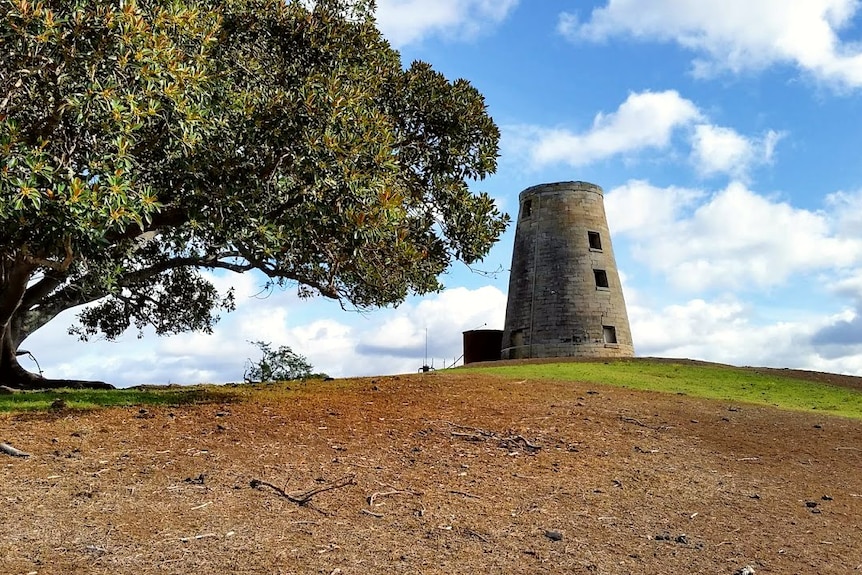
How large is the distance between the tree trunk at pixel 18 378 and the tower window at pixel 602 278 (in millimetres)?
22191

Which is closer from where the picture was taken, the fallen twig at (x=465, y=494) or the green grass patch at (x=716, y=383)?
the fallen twig at (x=465, y=494)

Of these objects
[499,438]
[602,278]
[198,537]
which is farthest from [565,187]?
Answer: [198,537]

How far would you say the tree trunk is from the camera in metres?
17.2

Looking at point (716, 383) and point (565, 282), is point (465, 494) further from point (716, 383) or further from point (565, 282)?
point (565, 282)

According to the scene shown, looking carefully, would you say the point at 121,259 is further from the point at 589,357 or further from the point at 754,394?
the point at 589,357

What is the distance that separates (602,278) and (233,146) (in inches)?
961

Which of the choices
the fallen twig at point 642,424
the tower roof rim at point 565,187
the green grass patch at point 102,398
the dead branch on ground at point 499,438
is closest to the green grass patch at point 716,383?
the fallen twig at point 642,424

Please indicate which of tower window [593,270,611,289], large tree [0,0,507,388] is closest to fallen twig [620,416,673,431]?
large tree [0,0,507,388]

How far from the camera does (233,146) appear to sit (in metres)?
11.7

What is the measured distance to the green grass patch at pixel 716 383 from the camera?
62.1ft

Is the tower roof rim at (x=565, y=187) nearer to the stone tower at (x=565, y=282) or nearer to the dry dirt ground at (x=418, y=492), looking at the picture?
the stone tower at (x=565, y=282)

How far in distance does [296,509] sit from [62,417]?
6090 mm

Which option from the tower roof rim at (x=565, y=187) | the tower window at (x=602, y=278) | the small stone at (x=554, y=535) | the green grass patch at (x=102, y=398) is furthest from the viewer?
the tower roof rim at (x=565, y=187)

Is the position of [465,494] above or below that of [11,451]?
below
